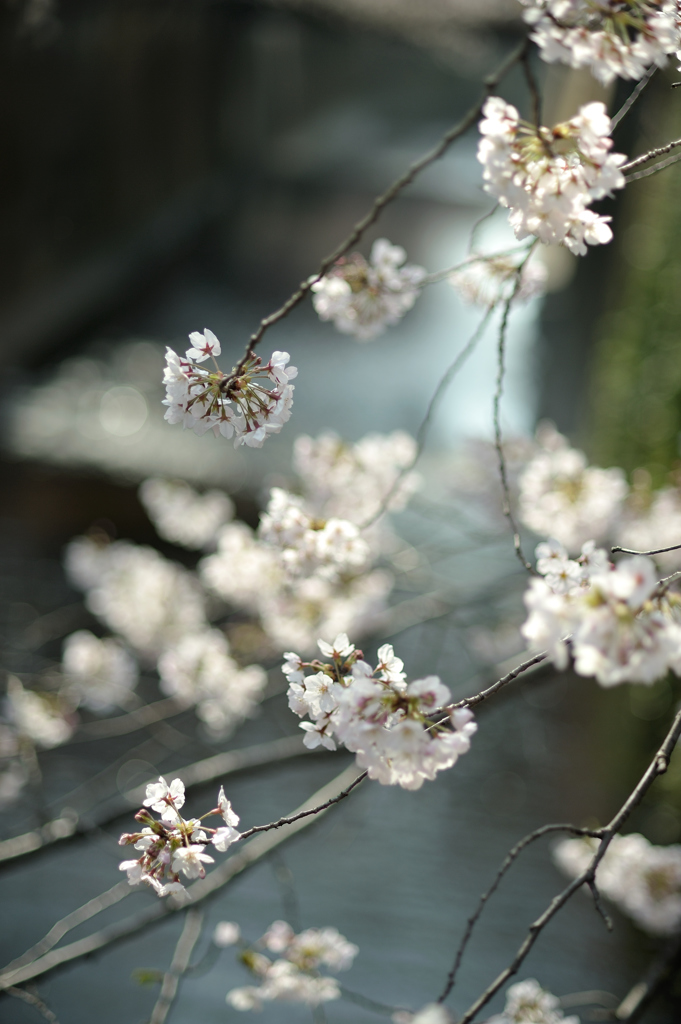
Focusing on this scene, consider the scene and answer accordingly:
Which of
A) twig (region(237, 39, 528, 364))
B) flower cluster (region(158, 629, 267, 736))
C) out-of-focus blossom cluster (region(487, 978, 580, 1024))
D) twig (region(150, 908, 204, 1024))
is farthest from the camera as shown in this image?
flower cluster (region(158, 629, 267, 736))

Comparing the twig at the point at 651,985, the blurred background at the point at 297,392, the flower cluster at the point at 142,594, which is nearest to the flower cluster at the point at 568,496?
the blurred background at the point at 297,392

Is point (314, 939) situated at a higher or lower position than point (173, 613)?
lower

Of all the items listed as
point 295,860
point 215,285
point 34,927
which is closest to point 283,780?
point 295,860

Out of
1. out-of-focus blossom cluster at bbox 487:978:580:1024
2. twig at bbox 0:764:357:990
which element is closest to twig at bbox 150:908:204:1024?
twig at bbox 0:764:357:990

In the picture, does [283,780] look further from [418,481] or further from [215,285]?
[215,285]

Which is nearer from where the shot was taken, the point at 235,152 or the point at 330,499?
the point at 330,499

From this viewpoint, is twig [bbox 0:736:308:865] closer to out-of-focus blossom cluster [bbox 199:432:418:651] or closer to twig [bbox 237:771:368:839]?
out-of-focus blossom cluster [bbox 199:432:418:651]
